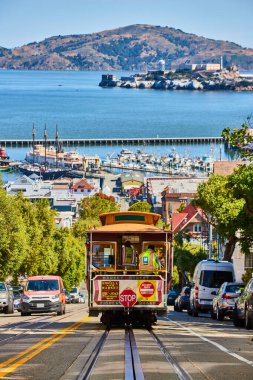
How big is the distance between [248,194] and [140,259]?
1186 centimetres

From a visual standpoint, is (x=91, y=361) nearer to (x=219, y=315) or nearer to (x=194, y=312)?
(x=219, y=315)

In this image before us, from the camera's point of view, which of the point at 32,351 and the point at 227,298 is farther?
the point at 227,298

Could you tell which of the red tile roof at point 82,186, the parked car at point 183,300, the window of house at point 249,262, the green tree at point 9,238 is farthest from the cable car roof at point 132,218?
the red tile roof at point 82,186

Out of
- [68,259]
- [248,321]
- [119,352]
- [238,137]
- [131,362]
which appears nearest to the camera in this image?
[131,362]

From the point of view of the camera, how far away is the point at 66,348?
2373 cm

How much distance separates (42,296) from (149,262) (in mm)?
12572

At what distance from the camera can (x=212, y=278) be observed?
45250 millimetres

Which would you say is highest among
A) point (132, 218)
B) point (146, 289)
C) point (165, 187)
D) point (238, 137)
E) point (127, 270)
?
point (238, 137)

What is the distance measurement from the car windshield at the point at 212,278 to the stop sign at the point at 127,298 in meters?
15.5

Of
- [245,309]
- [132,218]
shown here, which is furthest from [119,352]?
[132,218]

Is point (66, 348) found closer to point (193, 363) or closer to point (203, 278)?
point (193, 363)

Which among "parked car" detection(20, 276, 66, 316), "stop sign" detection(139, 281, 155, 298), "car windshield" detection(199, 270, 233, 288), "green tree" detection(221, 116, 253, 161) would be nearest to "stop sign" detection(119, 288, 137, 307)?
"stop sign" detection(139, 281, 155, 298)

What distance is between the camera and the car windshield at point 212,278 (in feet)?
148

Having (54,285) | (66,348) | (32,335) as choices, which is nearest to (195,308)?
(54,285)
